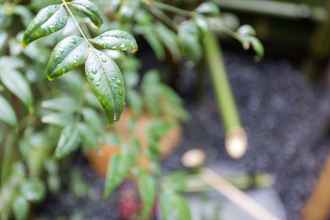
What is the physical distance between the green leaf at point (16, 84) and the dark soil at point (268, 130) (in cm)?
81

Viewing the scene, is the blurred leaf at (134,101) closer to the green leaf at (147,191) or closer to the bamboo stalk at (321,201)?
the green leaf at (147,191)

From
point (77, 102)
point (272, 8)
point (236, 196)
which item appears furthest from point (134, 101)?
point (272, 8)

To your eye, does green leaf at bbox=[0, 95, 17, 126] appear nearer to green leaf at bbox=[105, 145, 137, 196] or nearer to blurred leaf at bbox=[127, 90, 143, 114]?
green leaf at bbox=[105, 145, 137, 196]

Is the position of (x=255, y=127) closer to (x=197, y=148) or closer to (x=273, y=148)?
(x=273, y=148)

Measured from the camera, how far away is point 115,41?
0.44 metres

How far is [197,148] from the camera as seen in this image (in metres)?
1.65

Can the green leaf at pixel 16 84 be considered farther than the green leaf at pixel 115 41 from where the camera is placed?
Yes

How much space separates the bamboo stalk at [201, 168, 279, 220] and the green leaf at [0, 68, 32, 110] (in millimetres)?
871

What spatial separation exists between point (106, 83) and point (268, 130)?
4.56ft

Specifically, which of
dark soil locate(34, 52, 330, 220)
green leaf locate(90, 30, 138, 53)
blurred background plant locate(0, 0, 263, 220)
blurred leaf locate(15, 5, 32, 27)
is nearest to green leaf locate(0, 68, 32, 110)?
blurred background plant locate(0, 0, 263, 220)

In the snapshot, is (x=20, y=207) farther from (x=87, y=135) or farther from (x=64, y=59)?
(x=64, y=59)

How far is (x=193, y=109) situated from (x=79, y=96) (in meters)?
1.01

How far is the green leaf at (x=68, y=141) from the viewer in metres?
0.64

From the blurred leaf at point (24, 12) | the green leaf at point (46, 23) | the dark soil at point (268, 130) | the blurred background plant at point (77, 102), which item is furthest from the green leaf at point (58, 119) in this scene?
the dark soil at point (268, 130)
